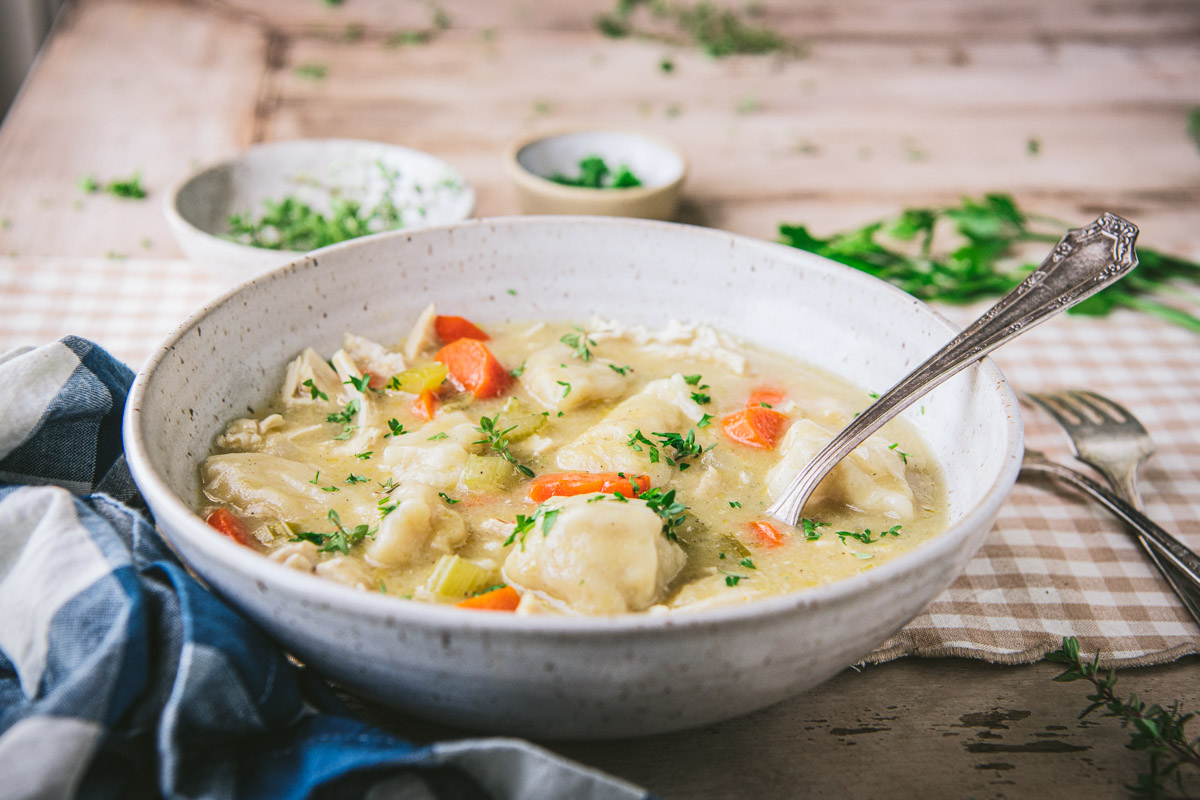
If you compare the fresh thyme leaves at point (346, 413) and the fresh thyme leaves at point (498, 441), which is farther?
the fresh thyme leaves at point (346, 413)

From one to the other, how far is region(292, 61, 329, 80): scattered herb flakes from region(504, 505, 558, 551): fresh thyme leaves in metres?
4.97

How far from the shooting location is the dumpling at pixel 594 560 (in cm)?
178

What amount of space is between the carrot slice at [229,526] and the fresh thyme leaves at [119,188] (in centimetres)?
297

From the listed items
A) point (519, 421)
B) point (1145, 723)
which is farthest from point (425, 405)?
point (1145, 723)

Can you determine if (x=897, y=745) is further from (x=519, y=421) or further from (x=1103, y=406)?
(x=1103, y=406)

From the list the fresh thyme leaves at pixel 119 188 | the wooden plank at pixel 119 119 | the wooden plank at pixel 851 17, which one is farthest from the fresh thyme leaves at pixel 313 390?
the wooden plank at pixel 851 17

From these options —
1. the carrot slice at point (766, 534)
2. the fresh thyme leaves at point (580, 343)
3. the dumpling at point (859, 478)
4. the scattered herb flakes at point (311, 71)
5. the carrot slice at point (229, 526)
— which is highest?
the dumpling at point (859, 478)

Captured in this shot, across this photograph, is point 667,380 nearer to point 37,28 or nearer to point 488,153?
point 488,153

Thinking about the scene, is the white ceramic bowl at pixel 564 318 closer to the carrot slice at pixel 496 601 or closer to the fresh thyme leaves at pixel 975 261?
the carrot slice at pixel 496 601

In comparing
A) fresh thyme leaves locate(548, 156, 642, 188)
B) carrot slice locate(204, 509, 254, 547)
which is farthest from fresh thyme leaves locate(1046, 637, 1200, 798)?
fresh thyme leaves locate(548, 156, 642, 188)

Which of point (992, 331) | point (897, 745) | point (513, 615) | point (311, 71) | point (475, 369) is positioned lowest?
point (311, 71)

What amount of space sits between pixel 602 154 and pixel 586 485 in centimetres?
290

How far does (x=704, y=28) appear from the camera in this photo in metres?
7.25

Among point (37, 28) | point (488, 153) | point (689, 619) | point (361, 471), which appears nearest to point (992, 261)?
point (488, 153)
